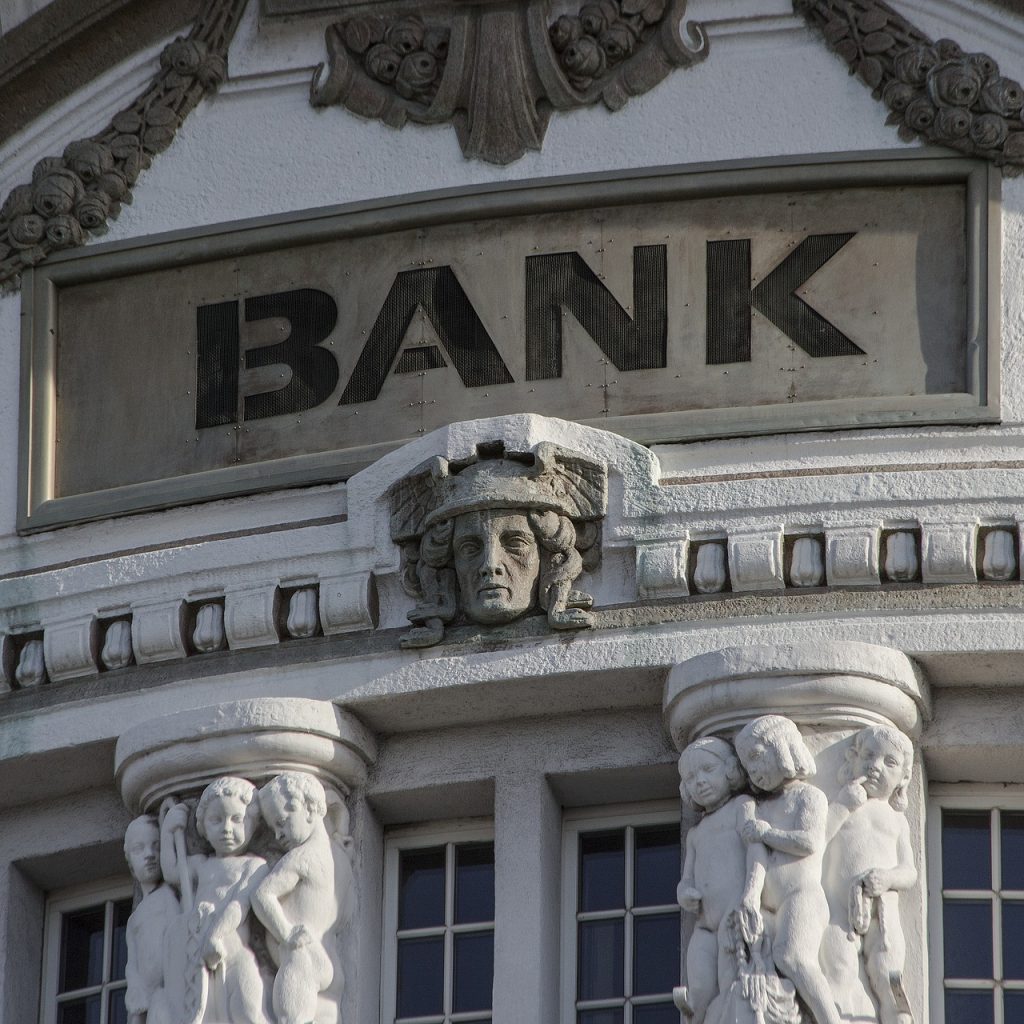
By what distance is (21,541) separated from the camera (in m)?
17.0

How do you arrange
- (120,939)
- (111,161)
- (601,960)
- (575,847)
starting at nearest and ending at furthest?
(601,960) → (575,847) → (120,939) → (111,161)

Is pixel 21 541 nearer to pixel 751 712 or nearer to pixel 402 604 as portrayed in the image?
pixel 402 604

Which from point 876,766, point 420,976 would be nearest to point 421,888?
point 420,976

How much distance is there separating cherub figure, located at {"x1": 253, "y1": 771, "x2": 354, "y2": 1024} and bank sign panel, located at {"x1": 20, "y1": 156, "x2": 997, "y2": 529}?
1.48 m

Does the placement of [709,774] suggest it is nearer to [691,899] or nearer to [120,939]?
[691,899]

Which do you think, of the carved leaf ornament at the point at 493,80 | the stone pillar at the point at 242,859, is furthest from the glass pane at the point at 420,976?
the carved leaf ornament at the point at 493,80

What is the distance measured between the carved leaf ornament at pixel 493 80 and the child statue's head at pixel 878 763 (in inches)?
105

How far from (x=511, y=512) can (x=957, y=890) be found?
235cm

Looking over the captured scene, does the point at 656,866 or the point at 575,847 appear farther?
the point at 575,847

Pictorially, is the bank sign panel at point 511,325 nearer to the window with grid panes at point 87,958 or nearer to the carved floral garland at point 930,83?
the carved floral garland at point 930,83

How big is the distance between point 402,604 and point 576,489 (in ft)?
2.85

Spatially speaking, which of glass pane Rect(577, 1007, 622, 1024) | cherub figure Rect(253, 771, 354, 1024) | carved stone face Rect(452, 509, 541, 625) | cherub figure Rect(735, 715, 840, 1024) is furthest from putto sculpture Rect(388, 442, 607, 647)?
glass pane Rect(577, 1007, 622, 1024)

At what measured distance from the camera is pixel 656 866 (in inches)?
637

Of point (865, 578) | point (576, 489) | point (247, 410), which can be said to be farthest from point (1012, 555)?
point (247, 410)
